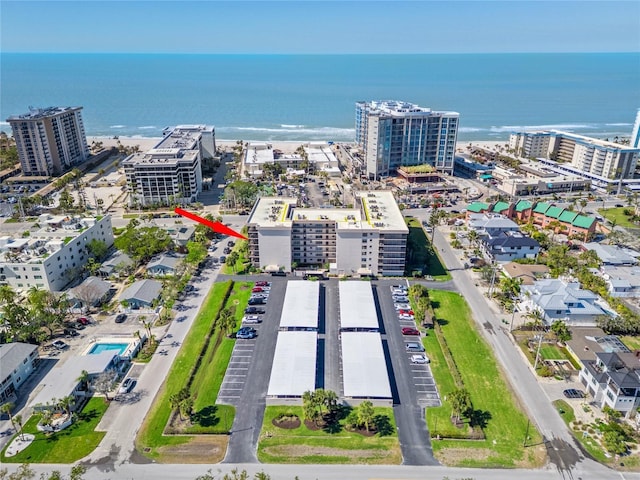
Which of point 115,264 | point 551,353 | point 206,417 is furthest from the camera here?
point 115,264

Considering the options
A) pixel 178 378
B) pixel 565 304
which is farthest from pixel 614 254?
pixel 178 378

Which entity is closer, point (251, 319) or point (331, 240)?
point (251, 319)

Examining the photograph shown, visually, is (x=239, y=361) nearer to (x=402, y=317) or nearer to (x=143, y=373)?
(x=143, y=373)

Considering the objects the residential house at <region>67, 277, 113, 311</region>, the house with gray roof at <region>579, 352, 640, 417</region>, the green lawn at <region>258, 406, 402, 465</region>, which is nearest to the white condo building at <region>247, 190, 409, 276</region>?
the residential house at <region>67, 277, 113, 311</region>

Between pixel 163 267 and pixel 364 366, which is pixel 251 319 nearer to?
pixel 364 366

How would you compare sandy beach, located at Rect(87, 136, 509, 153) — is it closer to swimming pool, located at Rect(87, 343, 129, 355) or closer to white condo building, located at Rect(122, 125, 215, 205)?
white condo building, located at Rect(122, 125, 215, 205)

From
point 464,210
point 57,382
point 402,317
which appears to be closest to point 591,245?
point 464,210
